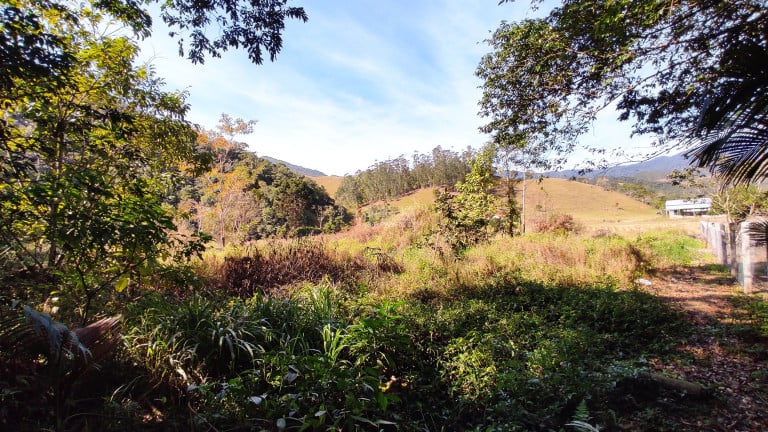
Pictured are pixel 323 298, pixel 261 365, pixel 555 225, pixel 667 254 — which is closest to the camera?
pixel 261 365

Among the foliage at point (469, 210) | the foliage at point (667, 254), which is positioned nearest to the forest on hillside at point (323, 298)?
the foliage at point (667, 254)

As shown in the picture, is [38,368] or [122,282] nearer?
[38,368]

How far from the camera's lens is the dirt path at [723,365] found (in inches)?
106

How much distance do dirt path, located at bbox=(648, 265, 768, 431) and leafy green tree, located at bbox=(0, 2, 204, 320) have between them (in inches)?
193

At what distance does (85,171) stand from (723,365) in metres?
6.63

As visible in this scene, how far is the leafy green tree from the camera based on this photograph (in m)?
2.51

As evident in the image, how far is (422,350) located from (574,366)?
5.06ft

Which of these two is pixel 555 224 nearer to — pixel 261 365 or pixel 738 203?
pixel 738 203

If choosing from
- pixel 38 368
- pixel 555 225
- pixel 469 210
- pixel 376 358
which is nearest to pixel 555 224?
pixel 555 225

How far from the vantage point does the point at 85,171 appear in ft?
9.46

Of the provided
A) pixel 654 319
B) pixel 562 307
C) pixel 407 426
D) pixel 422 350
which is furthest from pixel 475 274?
pixel 407 426

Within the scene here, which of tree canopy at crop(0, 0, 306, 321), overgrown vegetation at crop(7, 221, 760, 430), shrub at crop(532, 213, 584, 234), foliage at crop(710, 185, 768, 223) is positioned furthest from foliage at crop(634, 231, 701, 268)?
tree canopy at crop(0, 0, 306, 321)

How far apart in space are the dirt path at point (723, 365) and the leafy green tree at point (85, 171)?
4905 millimetres

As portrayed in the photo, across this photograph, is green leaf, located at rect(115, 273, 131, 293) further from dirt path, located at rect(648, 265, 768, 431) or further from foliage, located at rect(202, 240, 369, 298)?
dirt path, located at rect(648, 265, 768, 431)
